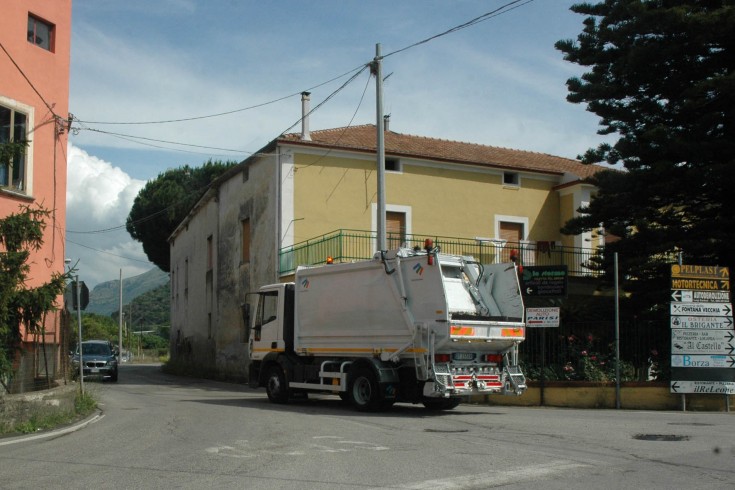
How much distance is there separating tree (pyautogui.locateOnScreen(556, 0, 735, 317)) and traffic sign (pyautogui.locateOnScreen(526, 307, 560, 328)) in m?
4.39

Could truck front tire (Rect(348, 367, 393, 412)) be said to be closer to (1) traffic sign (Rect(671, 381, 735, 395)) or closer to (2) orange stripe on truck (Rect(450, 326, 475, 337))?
(2) orange stripe on truck (Rect(450, 326, 475, 337))

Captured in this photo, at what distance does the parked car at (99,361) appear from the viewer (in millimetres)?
30188

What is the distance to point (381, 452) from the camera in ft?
31.8

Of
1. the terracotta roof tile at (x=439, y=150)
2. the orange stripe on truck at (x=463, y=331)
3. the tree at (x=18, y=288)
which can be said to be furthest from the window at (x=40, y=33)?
the orange stripe on truck at (x=463, y=331)

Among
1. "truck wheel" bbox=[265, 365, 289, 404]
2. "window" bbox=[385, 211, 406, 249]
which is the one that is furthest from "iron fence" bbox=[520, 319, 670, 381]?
"window" bbox=[385, 211, 406, 249]

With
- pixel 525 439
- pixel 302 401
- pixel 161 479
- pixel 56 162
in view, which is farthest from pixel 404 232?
pixel 161 479

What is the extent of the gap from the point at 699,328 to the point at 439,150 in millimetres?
15632

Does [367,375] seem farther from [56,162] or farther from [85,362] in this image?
[85,362]

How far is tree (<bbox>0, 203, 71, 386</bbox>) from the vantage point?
40.8ft

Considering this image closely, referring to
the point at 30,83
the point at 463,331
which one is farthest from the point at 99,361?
the point at 463,331

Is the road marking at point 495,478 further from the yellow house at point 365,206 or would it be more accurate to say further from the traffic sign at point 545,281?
the yellow house at point 365,206

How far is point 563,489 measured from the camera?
730cm

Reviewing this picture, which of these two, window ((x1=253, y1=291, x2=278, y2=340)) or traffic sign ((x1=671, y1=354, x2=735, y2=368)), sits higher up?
window ((x1=253, y1=291, x2=278, y2=340))

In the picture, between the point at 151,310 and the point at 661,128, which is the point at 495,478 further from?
the point at 151,310
